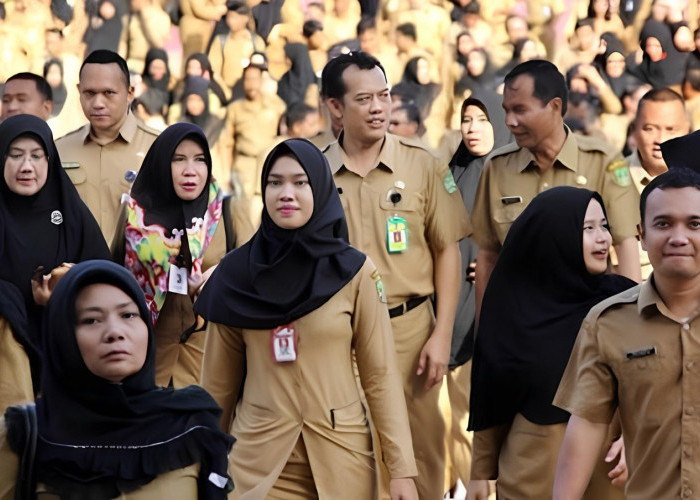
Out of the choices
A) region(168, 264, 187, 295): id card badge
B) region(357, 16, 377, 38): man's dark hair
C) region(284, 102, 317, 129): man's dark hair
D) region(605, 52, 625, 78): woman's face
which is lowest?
region(168, 264, 187, 295): id card badge

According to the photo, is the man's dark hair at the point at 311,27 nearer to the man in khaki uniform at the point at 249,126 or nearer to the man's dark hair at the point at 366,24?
the man's dark hair at the point at 366,24

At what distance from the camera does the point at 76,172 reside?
24.6 feet

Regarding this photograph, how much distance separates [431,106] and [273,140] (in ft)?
4.21

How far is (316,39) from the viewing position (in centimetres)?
1201

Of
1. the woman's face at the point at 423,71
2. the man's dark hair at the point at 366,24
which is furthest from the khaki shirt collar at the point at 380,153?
the man's dark hair at the point at 366,24

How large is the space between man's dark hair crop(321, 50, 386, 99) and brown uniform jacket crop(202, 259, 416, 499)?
1632 mm

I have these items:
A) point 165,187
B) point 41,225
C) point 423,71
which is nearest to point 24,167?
point 41,225

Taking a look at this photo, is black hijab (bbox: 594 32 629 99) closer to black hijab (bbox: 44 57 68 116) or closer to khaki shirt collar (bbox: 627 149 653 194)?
khaki shirt collar (bbox: 627 149 653 194)

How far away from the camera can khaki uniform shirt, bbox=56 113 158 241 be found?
7480 mm

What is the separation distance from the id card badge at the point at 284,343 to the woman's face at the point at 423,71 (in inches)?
249

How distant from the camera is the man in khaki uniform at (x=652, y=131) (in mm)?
7840

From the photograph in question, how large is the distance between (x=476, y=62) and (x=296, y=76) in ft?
5.12

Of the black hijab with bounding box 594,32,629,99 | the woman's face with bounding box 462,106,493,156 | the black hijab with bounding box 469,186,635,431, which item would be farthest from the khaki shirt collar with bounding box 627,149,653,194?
the black hijab with bounding box 594,32,629,99

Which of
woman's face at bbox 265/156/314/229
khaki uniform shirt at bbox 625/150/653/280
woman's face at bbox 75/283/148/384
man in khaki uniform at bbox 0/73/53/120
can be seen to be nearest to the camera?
woman's face at bbox 75/283/148/384
